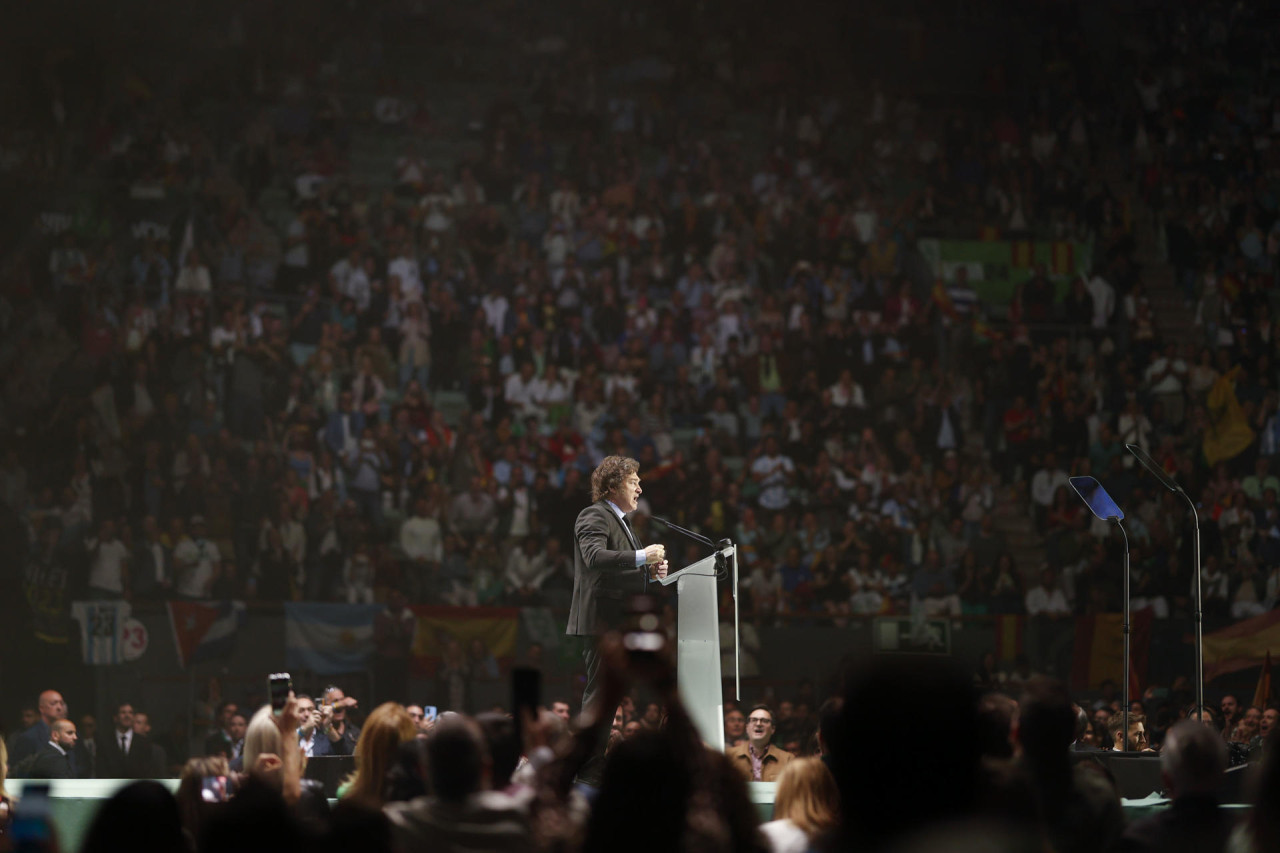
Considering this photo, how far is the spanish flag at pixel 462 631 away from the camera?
38.4 feet

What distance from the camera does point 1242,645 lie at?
11.6 m

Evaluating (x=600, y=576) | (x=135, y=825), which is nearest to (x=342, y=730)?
(x=600, y=576)

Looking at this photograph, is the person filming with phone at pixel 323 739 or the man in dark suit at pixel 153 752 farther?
the man in dark suit at pixel 153 752

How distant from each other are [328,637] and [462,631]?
106cm

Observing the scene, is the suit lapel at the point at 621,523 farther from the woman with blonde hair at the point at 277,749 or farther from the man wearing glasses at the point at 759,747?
the man wearing glasses at the point at 759,747

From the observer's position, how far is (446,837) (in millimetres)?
3053

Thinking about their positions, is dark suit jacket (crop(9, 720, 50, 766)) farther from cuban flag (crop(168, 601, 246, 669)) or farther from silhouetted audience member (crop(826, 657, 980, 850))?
silhouetted audience member (crop(826, 657, 980, 850))

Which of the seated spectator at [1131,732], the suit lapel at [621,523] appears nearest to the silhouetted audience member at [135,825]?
the suit lapel at [621,523]

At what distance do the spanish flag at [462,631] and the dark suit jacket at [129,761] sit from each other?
6.91 feet

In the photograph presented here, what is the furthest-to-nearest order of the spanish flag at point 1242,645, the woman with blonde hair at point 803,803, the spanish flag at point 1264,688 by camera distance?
the spanish flag at point 1242,645
the spanish flag at point 1264,688
the woman with blonde hair at point 803,803

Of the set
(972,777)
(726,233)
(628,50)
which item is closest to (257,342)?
(726,233)

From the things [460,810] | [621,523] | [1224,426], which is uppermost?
[1224,426]

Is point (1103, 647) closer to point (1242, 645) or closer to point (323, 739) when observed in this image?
point (1242, 645)

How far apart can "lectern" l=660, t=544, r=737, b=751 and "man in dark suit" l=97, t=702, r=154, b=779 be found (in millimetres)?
5578
